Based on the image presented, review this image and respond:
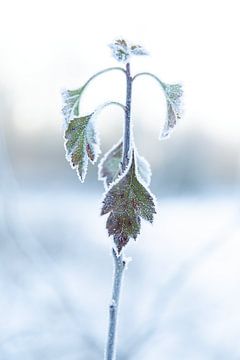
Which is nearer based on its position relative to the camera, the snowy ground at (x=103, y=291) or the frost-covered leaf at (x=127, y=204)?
the frost-covered leaf at (x=127, y=204)

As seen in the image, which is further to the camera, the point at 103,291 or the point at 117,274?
the point at 103,291

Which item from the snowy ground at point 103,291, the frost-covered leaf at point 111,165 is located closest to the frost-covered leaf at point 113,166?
the frost-covered leaf at point 111,165

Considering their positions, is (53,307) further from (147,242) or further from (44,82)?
(147,242)

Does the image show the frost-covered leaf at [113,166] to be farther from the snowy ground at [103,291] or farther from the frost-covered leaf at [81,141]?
the snowy ground at [103,291]

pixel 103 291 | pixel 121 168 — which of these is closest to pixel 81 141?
pixel 121 168

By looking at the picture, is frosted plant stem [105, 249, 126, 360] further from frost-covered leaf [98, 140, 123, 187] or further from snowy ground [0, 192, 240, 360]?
snowy ground [0, 192, 240, 360]

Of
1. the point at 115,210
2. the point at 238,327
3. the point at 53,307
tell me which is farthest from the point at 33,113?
the point at 115,210

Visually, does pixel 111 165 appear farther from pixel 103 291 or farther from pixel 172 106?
pixel 103 291
